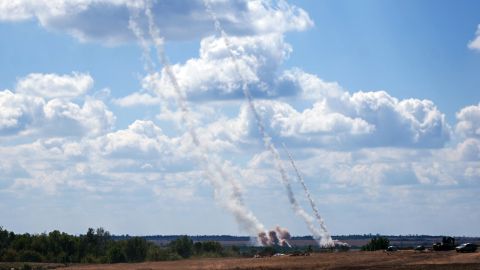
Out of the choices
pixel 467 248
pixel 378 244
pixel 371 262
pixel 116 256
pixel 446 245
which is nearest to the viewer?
pixel 371 262

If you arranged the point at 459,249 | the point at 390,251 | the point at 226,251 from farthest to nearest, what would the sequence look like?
the point at 226,251 < the point at 390,251 < the point at 459,249

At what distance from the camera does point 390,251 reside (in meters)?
146

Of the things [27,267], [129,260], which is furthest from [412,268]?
[129,260]

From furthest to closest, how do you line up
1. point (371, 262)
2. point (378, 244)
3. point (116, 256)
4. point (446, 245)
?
point (116, 256), point (378, 244), point (446, 245), point (371, 262)

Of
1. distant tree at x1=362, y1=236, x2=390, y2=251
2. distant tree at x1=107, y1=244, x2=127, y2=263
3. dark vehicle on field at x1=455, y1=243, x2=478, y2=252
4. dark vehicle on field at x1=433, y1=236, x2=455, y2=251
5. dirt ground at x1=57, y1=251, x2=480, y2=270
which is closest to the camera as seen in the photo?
dirt ground at x1=57, y1=251, x2=480, y2=270

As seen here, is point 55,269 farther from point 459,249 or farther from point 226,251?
point 459,249

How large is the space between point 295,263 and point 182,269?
1744cm

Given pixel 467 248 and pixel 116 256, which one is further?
pixel 116 256

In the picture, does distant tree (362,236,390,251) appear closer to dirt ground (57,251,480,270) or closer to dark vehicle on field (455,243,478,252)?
dirt ground (57,251,480,270)

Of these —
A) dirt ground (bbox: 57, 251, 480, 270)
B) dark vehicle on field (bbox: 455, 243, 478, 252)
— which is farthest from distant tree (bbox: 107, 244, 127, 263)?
dark vehicle on field (bbox: 455, 243, 478, 252)

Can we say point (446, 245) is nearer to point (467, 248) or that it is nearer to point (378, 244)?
point (467, 248)

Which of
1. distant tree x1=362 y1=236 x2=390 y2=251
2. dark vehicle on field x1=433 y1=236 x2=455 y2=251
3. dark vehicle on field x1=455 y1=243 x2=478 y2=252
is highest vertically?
distant tree x1=362 y1=236 x2=390 y2=251

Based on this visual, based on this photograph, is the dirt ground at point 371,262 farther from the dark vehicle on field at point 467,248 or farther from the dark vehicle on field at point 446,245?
the dark vehicle on field at point 446,245

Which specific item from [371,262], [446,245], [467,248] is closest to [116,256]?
[446,245]
